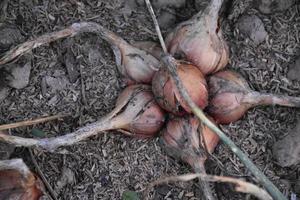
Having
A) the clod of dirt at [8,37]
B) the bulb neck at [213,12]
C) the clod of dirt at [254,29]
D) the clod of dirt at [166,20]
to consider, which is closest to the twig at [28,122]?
the clod of dirt at [8,37]

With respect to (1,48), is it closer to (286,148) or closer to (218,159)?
(218,159)

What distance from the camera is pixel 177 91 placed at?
1.55m

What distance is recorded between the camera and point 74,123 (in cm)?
178

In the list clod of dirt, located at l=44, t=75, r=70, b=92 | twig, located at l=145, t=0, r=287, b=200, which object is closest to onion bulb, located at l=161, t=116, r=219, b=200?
twig, located at l=145, t=0, r=287, b=200

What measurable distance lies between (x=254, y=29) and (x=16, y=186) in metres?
0.93

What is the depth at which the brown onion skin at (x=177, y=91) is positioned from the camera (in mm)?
1560

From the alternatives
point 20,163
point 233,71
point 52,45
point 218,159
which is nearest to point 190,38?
point 233,71

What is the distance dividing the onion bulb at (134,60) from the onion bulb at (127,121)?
3 centimetres

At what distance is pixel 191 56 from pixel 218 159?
34 cm

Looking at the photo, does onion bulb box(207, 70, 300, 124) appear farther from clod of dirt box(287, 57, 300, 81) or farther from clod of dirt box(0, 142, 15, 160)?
clod of dirt box(0, 142, 15, 160)

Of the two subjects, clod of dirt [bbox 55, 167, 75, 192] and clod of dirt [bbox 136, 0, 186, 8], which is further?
clod of dirt [bbox 136, 0, 186, 8]

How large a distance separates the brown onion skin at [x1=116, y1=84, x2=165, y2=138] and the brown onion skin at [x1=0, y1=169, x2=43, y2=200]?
33 centimetres

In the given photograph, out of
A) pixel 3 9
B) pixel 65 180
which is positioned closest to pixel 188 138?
pixel 65 180

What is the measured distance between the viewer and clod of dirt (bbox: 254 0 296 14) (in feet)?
5.90
